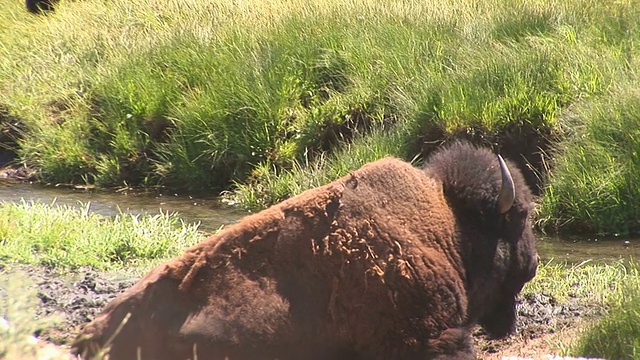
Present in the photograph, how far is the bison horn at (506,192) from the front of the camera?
5.87 meters

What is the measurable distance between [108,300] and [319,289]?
8.84 ft

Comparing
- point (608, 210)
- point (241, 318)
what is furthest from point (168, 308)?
point (608, 210)

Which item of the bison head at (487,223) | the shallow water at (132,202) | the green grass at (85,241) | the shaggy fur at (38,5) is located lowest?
the shallow water at (132,202)

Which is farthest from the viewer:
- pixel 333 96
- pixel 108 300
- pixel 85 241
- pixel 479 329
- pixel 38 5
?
pixel 38 5

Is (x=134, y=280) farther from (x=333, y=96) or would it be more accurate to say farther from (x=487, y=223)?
(x=333, y=96)

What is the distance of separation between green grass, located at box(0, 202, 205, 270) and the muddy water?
1650mm

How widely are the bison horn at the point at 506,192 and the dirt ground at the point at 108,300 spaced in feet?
4.10

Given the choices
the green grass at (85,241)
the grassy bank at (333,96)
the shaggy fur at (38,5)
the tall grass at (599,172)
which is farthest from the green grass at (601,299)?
the shaggy fur at (38,5)

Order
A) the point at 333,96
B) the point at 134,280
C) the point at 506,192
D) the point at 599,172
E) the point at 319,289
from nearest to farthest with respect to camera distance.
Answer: the point at 319,289
the point at 506,192
the point at 134,280
the point at 599,172
the point at 333,96

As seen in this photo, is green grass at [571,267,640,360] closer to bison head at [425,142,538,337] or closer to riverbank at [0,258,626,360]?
riverbank at [0,258,626,360]

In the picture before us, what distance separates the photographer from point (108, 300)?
25.2ft

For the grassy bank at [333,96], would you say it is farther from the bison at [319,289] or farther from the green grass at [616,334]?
the bison at [319,289]

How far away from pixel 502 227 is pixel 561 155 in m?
6.00

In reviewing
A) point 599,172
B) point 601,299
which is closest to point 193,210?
point 599,172
